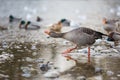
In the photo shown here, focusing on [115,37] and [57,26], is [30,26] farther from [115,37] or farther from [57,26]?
[115,37]

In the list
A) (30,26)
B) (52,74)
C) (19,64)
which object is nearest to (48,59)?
(19,64)

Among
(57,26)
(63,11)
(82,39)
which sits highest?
(63,11)

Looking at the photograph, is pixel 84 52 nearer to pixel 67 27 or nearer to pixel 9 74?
pixel 9 74

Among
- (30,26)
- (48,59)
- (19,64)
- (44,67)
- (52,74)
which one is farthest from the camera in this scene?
(30,26)

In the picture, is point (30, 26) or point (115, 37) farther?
point (30, 26)

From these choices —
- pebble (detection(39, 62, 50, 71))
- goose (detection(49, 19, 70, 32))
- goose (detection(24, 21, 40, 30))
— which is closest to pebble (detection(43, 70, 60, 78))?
pebble (detection(39, 62, 50, 71))

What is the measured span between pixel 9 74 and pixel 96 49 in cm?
404

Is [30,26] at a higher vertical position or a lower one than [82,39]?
higher

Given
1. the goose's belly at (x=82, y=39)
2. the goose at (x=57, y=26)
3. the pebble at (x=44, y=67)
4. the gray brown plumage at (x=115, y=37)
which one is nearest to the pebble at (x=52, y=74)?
the pebble at (x=44, y=67)

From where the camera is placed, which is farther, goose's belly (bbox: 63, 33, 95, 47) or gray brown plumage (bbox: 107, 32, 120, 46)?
gray brown plumage (bbox: 107, 32, 120, 46)

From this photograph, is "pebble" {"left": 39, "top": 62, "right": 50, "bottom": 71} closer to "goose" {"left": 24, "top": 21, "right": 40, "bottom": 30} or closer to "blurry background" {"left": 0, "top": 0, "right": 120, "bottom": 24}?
"goose" {"left": 24, "top": 21, "right": 40, "bottom": 30}

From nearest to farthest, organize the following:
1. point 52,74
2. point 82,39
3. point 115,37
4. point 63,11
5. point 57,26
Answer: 1. point 52,74
2. point 82,39
3. point 115,37
4. point 57,26
5. point 63,11

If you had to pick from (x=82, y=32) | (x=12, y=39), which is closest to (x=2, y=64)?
(x=82, y=32)

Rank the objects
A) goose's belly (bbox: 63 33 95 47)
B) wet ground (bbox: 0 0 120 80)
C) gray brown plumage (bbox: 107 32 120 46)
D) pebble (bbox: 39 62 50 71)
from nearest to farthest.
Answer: wet ground (bbox: 0 0 120 80), pebble (bbox: 39 62 50 71), goose's belly (bbox: 63 33 95 47), gray brown plumage (bbox: 107 32 120 46)
